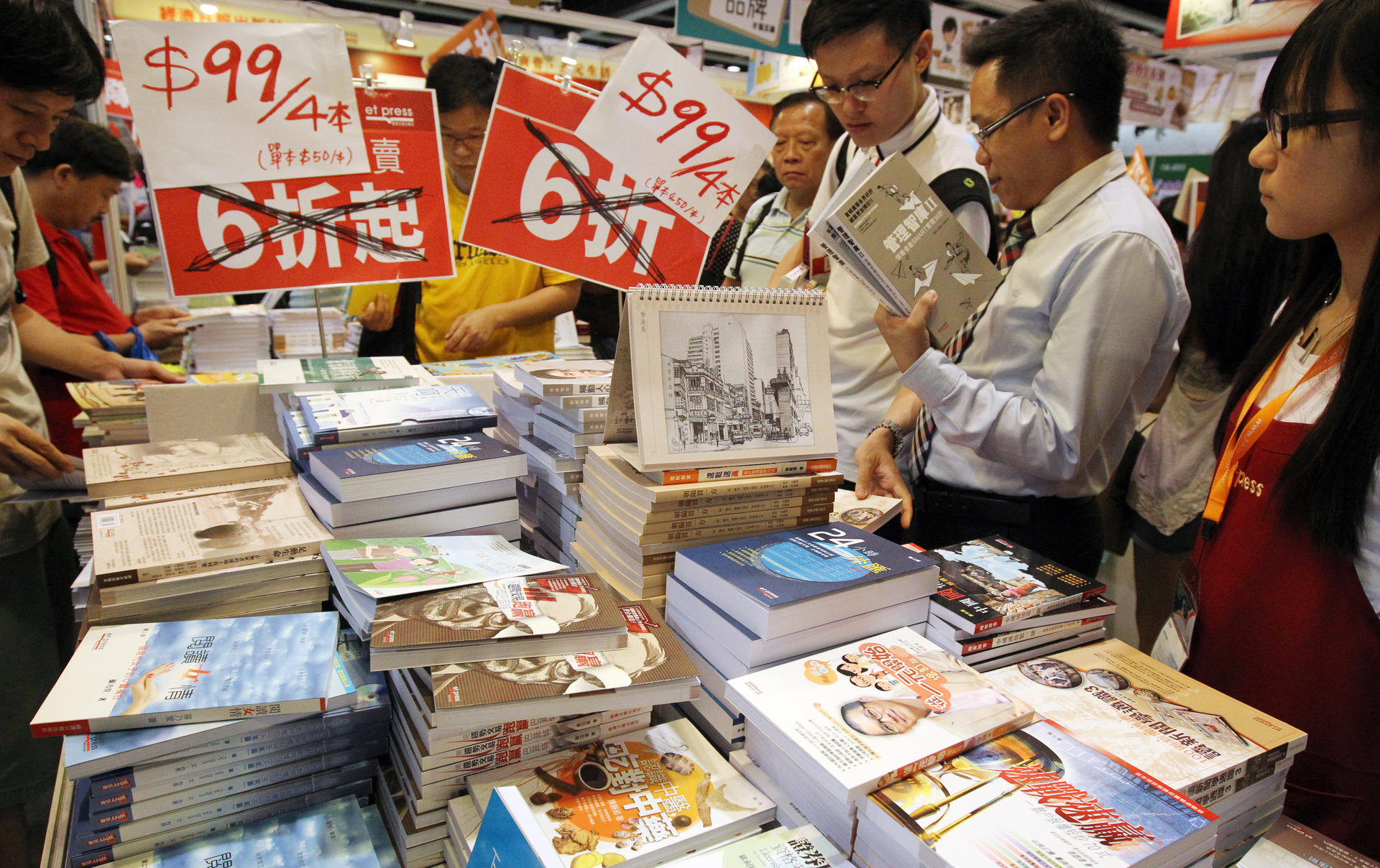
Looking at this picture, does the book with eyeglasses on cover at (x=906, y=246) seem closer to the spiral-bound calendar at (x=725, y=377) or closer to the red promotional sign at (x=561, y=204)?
the spiral-bound calendar at (x=725, y=377)

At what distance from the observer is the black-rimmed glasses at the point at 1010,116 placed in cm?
154

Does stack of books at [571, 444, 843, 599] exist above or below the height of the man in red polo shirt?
below

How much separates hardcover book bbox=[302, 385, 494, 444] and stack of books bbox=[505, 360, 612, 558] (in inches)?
3.8

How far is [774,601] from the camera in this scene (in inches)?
37.6

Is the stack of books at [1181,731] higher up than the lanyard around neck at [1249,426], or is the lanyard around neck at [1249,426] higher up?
the lanyard around neck at [1249,426]

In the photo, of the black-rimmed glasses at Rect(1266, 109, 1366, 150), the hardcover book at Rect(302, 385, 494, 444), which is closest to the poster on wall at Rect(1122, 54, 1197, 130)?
the black-rimmed glasses at Rect(1266, 109, 1366, 150)

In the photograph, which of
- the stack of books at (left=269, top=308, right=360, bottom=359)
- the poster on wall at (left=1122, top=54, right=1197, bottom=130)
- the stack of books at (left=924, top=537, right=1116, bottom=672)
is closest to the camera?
the stack of books at (left=924, top=537, right=1116, bottom=672)

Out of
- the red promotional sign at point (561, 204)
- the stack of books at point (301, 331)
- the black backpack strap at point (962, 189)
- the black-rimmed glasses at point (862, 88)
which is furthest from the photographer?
the stack of books at point (301, 331)

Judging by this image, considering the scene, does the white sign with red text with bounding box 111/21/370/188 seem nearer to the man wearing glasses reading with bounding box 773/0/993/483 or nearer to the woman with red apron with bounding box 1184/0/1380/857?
the man wearing glasses reading with bounding box 773/0/993/483

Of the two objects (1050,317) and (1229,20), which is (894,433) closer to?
(1050,317)

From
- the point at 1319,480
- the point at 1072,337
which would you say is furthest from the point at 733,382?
the point at 1319,480

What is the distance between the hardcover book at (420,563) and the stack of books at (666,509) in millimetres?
106

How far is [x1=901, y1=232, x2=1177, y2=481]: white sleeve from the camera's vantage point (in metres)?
1.42

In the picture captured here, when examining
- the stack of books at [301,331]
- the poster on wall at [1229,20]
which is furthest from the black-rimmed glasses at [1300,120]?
the stack of books at [301,331]
